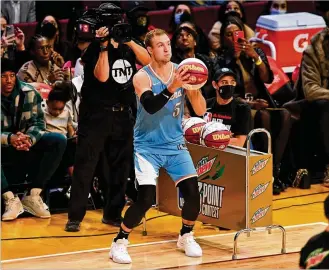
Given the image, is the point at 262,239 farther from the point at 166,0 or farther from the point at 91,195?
the point at 166,0

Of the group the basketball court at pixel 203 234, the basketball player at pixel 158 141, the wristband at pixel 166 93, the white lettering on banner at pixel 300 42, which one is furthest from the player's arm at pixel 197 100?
the white lettering on banner at pixel 300 42

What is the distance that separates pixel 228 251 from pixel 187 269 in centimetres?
66

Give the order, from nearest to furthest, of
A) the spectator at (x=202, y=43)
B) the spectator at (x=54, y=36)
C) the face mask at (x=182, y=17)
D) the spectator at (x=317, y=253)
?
the spectator at (x=317, y=253), the spectator at (x=54, y=36), the spectator at (x=202, y=43), the face mask at (x=182, y=17)

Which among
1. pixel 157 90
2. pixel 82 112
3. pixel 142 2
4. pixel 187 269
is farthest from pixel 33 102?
pixel 142 2

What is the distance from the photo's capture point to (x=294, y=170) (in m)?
11.7

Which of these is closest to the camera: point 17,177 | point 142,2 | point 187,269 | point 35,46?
point 187,269

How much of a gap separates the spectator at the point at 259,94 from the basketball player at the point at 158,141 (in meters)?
2.64

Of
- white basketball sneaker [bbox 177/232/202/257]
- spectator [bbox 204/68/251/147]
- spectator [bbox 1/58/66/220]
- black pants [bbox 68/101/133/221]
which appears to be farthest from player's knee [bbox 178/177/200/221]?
spectator [bbox 1/58/66/220]

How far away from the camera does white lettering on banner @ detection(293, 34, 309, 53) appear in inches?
524

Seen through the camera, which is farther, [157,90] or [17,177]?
[17,177]

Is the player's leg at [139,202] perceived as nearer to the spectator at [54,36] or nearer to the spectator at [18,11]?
the spectator at [54,36]

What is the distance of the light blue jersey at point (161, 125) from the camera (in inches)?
337

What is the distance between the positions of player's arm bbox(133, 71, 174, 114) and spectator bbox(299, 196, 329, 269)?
2.40m

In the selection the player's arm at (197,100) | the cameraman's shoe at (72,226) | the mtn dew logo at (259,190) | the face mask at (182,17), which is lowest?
the cameraman's shoe at (72,226)
